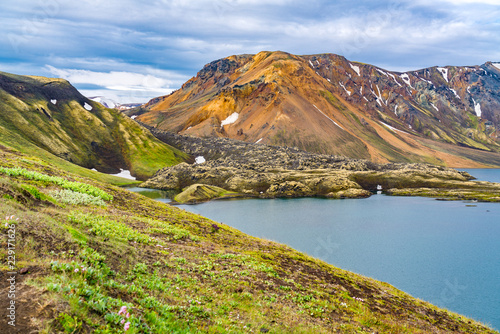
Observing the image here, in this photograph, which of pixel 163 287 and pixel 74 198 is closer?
pixel 163 287

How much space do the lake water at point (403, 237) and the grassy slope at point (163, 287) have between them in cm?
2377

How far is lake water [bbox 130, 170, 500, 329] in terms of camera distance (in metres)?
48.1

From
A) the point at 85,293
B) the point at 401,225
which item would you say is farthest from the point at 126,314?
the point at 401,225

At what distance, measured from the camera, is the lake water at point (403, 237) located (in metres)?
48.1

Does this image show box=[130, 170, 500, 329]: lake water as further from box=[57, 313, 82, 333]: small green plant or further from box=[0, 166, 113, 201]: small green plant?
box=[0, 166, 113, 201]: small green plant

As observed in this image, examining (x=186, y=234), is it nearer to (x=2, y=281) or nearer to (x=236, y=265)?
(x=236, y=265)

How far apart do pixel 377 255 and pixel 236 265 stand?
51.9 meters

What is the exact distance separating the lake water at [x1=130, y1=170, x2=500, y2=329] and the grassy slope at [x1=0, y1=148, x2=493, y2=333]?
936 inches

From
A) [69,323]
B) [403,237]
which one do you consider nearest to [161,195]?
[403,237]

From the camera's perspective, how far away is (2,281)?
31.8 feet

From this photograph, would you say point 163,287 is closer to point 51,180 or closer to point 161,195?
point 51,180

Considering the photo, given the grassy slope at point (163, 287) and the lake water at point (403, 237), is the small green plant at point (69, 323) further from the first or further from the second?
the lake water at point (403, 237)

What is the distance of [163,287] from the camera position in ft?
47.9

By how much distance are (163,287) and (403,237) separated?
8356 centimetres
